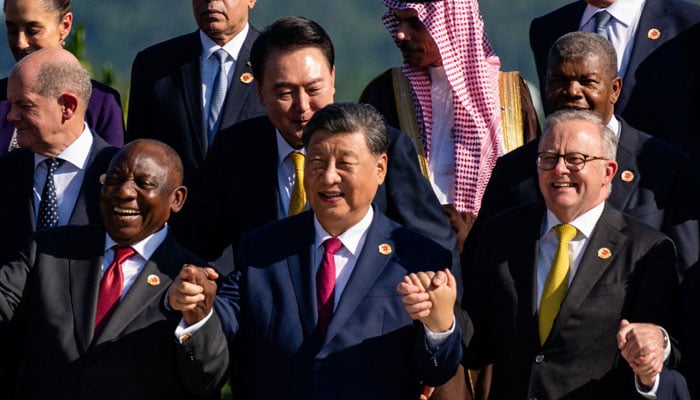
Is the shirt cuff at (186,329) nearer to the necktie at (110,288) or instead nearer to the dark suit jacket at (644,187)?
the necktie at (110,288)

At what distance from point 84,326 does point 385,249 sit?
1113mm

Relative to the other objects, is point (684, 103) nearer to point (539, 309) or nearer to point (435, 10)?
point (435, 10)

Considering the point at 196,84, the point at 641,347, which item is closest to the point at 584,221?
the point at 641,347

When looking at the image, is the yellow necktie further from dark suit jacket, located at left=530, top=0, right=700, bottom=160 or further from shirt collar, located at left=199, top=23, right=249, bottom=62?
dark suit jacket, located at left=530, top=0, right=700, bottom=160

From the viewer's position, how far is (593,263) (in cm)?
535

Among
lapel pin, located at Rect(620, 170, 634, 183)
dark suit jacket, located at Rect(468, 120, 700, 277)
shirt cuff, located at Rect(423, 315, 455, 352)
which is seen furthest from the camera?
lapel pin, located at Rect(620, 170, 634, 183)

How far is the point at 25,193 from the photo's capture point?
6074 mm

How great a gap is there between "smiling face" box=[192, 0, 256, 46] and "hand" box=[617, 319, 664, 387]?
251 cm

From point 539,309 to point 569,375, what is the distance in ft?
0.85

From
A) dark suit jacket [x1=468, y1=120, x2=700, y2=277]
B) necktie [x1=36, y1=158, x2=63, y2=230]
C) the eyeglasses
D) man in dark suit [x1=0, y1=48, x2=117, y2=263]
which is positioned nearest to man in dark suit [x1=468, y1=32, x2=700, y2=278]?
dark suit jacket [x1=468, y1=120, x2=700, y2=277]

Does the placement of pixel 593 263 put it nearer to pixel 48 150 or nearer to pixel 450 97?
pixel 450 97

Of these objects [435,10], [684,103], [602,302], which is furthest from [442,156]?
[602,302]

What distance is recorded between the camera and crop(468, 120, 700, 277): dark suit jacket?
5.78 meters

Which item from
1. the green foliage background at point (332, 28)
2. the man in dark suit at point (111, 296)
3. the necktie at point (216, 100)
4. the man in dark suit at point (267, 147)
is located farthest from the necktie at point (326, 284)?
the green foliage background at point (332, 28)
